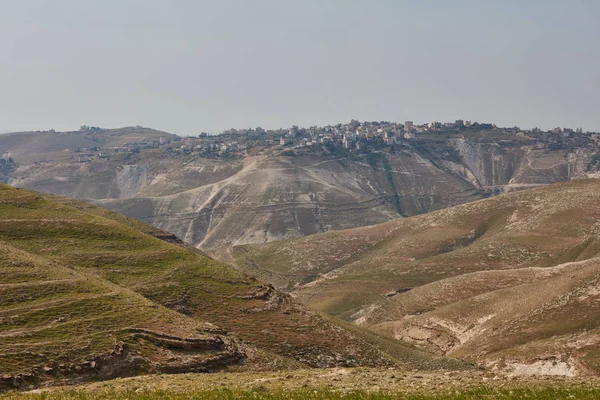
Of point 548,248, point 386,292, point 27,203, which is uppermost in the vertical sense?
point 27,203

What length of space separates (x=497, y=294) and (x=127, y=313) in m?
85.0

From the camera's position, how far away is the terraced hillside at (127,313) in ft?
154

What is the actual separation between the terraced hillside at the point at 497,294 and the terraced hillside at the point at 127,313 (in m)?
21.5

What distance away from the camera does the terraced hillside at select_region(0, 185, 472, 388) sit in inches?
1852

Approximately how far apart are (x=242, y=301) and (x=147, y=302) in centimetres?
1496

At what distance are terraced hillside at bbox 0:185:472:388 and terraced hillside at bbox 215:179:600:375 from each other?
21527mm

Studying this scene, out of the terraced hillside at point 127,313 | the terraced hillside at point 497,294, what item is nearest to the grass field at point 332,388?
the terraced hillside at point 127,313

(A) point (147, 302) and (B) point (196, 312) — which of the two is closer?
(A) point (147, 302)

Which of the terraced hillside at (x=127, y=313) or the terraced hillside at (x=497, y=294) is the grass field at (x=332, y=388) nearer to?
the terraced hillside at (x=127, y=313)

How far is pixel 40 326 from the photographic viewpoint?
49.9 m

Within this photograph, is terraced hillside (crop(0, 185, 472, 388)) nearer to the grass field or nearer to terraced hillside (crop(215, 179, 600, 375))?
the grass field

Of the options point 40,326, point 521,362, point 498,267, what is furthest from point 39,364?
point 498,267

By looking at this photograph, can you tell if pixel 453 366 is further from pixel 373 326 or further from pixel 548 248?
pixel 548 248

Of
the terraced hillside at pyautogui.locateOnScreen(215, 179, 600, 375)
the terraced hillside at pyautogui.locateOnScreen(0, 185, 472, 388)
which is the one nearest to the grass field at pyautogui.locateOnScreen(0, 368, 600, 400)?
the terraced hillside at pyautogui.locateOnScreen(0, 185, 472, 388)
